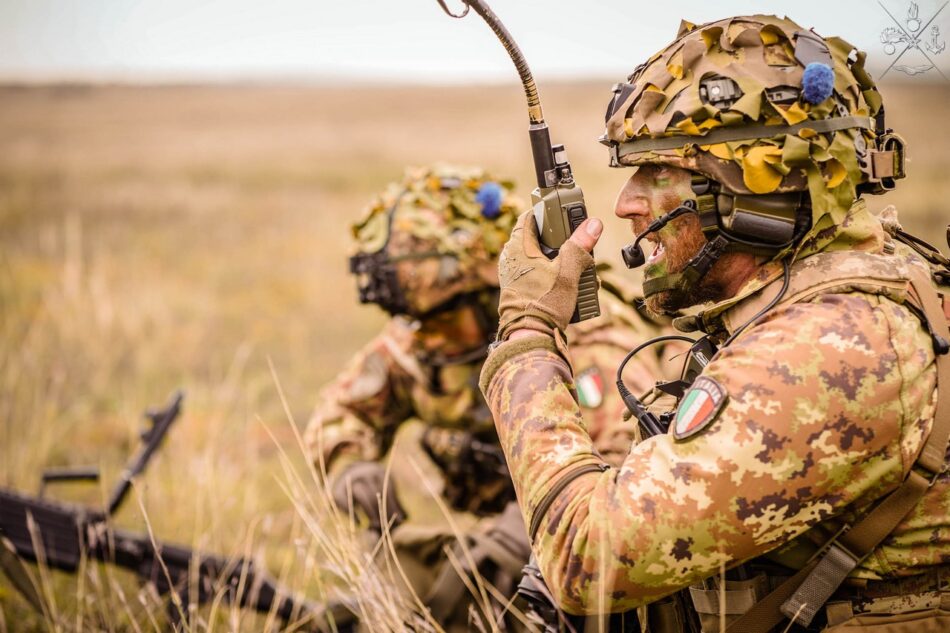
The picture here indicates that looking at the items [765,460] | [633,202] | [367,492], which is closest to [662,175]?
[633,202]

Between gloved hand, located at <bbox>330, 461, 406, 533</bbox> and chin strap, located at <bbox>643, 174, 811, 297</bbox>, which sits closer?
chin strap, located at <bbox>643, 174, 811, 297</bbox>

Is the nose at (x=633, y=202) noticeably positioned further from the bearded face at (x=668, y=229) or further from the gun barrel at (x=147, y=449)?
the gun barrel at (x=147, y=449)

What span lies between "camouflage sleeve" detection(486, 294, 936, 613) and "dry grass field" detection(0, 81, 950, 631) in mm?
1773

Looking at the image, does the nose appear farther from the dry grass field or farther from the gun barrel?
the gun barrel

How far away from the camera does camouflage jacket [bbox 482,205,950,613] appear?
74.2 inches

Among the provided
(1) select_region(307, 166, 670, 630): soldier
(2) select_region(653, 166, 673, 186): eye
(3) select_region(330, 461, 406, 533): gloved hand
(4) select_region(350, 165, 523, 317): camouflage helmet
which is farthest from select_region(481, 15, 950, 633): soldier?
(3) select_region(330, 461, 406, 533): gloved hand

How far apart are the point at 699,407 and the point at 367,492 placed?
2.69 meters

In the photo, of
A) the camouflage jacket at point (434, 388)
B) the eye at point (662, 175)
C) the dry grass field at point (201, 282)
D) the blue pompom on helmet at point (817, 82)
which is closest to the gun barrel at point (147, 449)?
the dry grass field at point (201, 282)

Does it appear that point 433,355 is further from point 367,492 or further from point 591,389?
point 591,389

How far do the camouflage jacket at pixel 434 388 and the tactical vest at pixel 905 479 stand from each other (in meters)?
1.37

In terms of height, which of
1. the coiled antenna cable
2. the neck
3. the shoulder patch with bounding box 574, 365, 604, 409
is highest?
the coiled antenna cable

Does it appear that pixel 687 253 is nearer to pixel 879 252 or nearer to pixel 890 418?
pixel 879 252

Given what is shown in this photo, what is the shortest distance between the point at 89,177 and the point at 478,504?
1620cm

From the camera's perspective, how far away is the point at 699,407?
1.96 m
